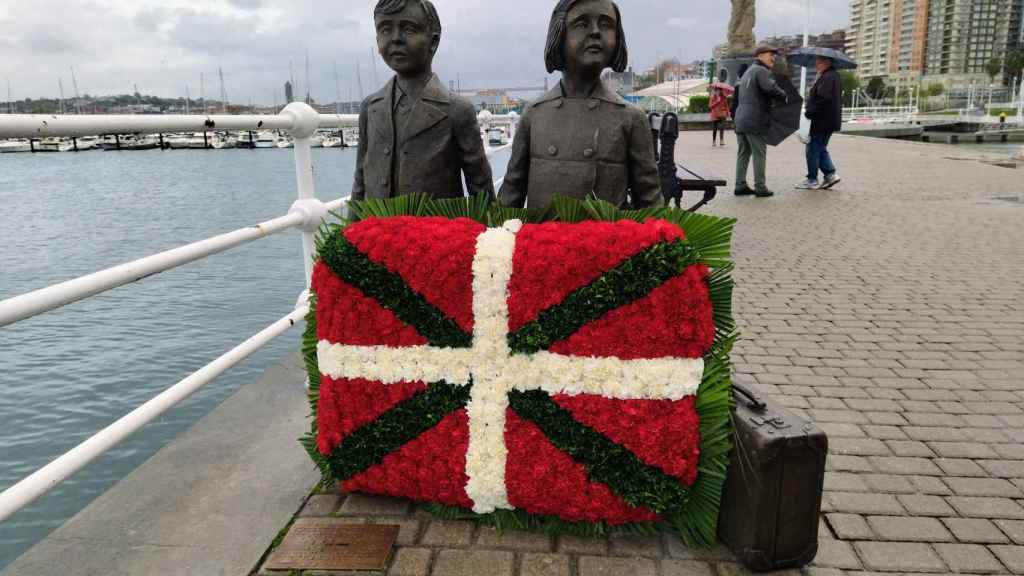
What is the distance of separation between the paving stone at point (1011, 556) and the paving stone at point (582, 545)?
1294 mm

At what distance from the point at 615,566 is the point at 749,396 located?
0.72 m

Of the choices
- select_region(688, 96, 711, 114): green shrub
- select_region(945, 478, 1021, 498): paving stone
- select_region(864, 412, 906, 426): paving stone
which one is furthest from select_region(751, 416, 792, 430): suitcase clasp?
select_region(688, 96, 711, 114): green shrub

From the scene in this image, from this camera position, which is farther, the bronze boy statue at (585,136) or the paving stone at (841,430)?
the paving stone at (841,430)

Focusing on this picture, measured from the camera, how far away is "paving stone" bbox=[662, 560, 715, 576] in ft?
7.64

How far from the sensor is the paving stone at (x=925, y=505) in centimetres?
270

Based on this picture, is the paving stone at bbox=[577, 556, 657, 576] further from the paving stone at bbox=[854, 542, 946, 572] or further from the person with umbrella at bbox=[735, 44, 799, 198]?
the person with umbrella at bbox=[735, 44, 799, 198]

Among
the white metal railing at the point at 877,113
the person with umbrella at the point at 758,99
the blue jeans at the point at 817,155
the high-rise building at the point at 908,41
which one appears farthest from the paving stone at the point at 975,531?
the high-rise building at the point at 908,41

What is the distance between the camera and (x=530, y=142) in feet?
10.2

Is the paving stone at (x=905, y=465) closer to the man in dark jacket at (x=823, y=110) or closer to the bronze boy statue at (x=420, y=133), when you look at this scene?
the bronze boy statue at (x=420, y=133)

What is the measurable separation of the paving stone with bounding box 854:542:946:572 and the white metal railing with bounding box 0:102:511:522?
246 cm

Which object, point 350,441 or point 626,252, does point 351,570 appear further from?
point 626,252

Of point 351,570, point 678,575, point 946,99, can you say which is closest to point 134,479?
point 351,570

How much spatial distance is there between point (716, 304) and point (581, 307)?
18.9 inches

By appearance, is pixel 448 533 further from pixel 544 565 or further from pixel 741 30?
pixel 741 30
